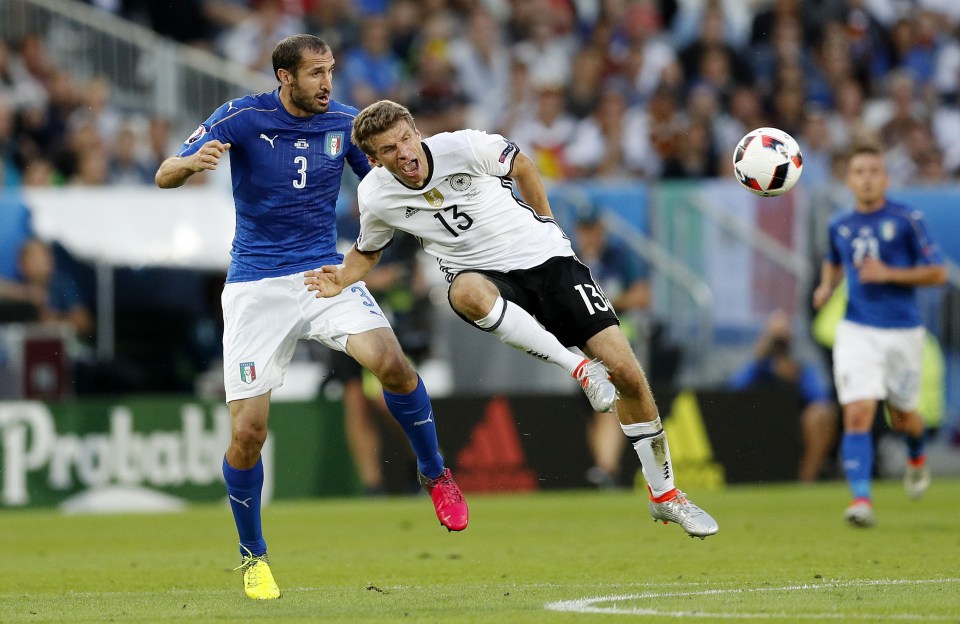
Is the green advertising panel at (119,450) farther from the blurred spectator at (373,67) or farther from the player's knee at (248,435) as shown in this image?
the player's knee at (248,435)

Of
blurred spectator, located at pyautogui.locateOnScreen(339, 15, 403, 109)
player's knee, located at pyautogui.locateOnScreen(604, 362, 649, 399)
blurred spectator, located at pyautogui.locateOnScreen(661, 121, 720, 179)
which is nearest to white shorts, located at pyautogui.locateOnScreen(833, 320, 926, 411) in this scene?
player's knee, located at pyautogui.locateOnScreen(604, 362, 649, 399)

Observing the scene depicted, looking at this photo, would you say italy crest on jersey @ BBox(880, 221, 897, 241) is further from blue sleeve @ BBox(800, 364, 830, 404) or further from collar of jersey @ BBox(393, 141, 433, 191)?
collar of jersey @ BBox(393, 141, 433, 191)

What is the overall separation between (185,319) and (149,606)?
9.02 m

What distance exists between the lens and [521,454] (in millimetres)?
16422

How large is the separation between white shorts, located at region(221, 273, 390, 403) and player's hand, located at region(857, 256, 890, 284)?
15.8ft

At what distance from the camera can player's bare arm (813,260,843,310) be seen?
11.9 metres

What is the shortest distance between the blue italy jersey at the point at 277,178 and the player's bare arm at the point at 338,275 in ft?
0.75

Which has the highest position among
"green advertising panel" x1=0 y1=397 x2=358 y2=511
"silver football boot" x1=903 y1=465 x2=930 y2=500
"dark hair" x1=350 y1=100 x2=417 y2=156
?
"dark hair" x1=350 y1=100 x2=417 y2=156

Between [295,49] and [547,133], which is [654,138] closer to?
[547,133]

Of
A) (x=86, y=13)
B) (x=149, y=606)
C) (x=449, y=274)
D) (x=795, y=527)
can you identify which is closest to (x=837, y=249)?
(x=795, y=527)

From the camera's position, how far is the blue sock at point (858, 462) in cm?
1177

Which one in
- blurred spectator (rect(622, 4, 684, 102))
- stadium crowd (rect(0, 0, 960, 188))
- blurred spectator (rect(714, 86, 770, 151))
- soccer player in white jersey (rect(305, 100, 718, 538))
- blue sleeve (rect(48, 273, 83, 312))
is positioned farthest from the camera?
blurred spectator (rect(622, 4, 684, 102))

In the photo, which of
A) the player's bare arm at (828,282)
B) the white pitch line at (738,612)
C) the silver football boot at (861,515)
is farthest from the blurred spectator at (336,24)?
the white pitch line at (738,612)

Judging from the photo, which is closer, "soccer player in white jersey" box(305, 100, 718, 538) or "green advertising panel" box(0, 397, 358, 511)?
"soccer player in white jersey" box(305, 100, 718, 538)
